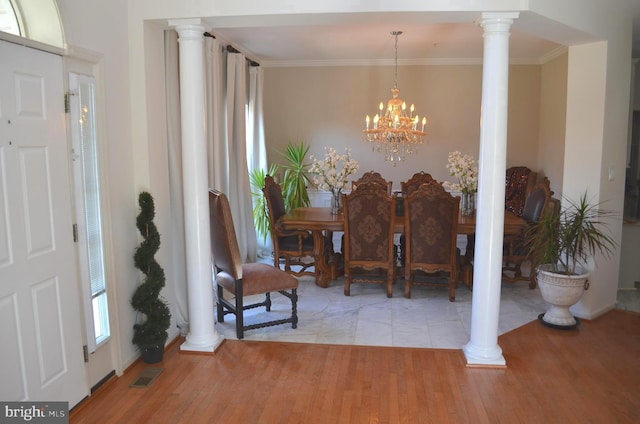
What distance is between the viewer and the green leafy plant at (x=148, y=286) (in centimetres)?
345

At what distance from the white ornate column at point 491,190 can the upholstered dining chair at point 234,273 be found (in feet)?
4.76

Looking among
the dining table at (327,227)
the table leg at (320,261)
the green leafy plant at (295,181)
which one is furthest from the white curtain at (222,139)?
the table leg at (320,261)

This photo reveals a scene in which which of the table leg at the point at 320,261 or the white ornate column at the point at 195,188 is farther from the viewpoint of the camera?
the table leg at the point at 320,261

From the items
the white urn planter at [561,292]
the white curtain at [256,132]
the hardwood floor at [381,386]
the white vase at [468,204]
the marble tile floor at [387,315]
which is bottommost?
the hardwood floor at [381,386]

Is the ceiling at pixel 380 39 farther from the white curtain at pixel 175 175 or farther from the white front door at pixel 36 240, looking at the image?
the white front door at pixel 36 240

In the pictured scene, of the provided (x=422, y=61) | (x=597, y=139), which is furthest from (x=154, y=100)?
(x=422, y=61)

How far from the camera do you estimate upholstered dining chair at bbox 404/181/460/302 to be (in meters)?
4.74

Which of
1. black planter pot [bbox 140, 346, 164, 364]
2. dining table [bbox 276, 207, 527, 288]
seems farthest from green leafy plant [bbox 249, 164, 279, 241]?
black planter pot [bbox 140, 346, 164, 364]

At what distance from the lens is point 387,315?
15.2 ft

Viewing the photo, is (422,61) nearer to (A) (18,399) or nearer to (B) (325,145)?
(B) (325,145)

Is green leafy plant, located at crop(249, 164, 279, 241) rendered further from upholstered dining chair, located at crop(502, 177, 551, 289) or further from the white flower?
upholstered dining chair, located at crop(502, 177, 551, 289)

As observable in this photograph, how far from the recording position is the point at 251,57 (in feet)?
22.6

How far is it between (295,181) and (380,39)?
222 cm

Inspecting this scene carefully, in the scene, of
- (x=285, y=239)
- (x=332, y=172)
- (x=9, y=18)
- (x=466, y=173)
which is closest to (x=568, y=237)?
(x=466, y=173)
